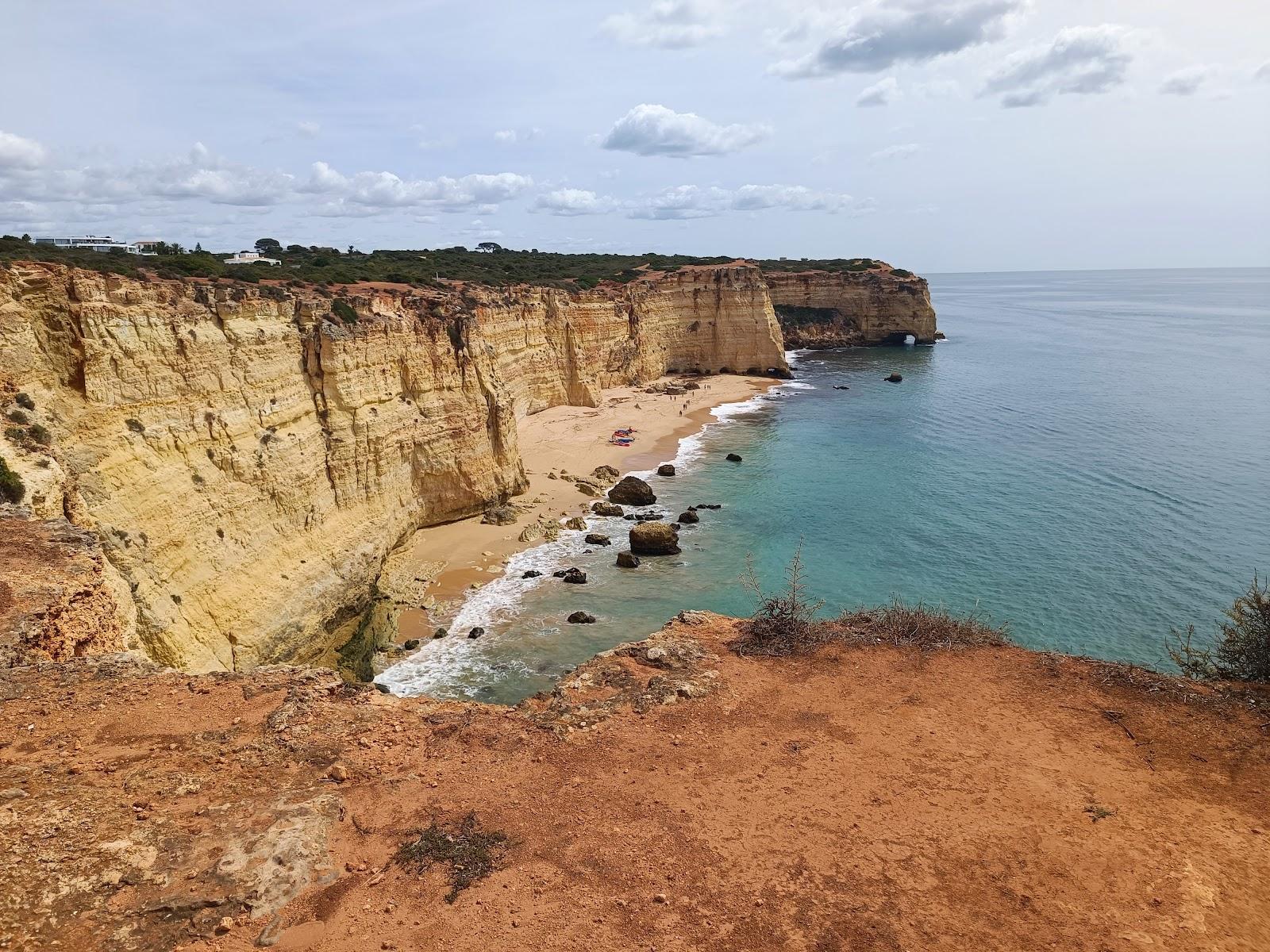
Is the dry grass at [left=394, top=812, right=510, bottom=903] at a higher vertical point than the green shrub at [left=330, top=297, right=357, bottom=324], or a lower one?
lower

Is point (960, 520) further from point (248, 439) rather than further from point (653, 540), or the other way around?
point (248, 439)

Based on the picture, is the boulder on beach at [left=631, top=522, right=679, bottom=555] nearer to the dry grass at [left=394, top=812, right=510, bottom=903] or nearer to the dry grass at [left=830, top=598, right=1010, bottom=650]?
the dry grass at [left=830, top=598, right=1010, bottom=650]

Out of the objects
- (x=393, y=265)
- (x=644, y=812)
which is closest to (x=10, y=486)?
(x=644, y=812)

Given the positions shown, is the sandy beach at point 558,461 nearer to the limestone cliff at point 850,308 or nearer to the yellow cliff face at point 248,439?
the yellow cliff face at point 248,439

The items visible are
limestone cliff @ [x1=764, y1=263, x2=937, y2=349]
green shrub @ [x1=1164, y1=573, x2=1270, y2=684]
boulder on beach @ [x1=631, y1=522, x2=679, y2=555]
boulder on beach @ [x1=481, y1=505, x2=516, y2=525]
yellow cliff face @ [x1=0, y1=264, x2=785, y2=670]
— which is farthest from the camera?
limestone cliff @ [x1=764, y1=263, x2=937, y2=349]

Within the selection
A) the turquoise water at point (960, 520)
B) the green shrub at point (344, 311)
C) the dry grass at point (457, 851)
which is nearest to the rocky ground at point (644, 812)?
the dry grass at point (457, 851)

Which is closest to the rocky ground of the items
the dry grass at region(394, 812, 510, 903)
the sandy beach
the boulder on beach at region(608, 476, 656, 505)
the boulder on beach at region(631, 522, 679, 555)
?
the dry grass at region(394, 812, 510, 903)
